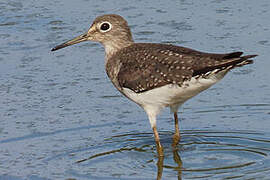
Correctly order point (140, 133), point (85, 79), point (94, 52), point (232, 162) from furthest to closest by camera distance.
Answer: point (94, 52) → point (85, 79) → point (140, 133) → point (232, 162)

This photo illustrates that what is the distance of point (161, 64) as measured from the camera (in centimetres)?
770

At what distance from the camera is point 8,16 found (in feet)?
40.2

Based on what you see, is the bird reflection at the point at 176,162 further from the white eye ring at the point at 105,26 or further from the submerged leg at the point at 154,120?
the white eye ring at the point at 105,26

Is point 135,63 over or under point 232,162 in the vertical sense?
over

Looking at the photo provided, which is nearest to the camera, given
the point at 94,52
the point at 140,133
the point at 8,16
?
the point at 140,133

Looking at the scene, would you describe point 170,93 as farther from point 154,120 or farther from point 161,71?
point 154,120

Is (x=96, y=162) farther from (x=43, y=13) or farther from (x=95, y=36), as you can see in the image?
(x=43, y=13)

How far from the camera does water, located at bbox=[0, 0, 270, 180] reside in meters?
7.62

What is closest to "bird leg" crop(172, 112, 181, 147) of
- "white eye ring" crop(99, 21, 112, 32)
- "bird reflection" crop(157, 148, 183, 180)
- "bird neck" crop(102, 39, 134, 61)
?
"bird reflection" crop(157, 148, 183, 180)

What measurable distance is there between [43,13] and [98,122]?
4.20 meters

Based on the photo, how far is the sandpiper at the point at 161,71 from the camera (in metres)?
7.26

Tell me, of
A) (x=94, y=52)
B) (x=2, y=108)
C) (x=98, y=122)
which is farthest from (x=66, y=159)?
(x=94, y=52)

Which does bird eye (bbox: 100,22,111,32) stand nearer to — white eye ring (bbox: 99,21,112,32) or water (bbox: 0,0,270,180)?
white eye ring (bbox: 99,21,112,32)

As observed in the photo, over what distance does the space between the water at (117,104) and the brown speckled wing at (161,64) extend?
0.88 m
